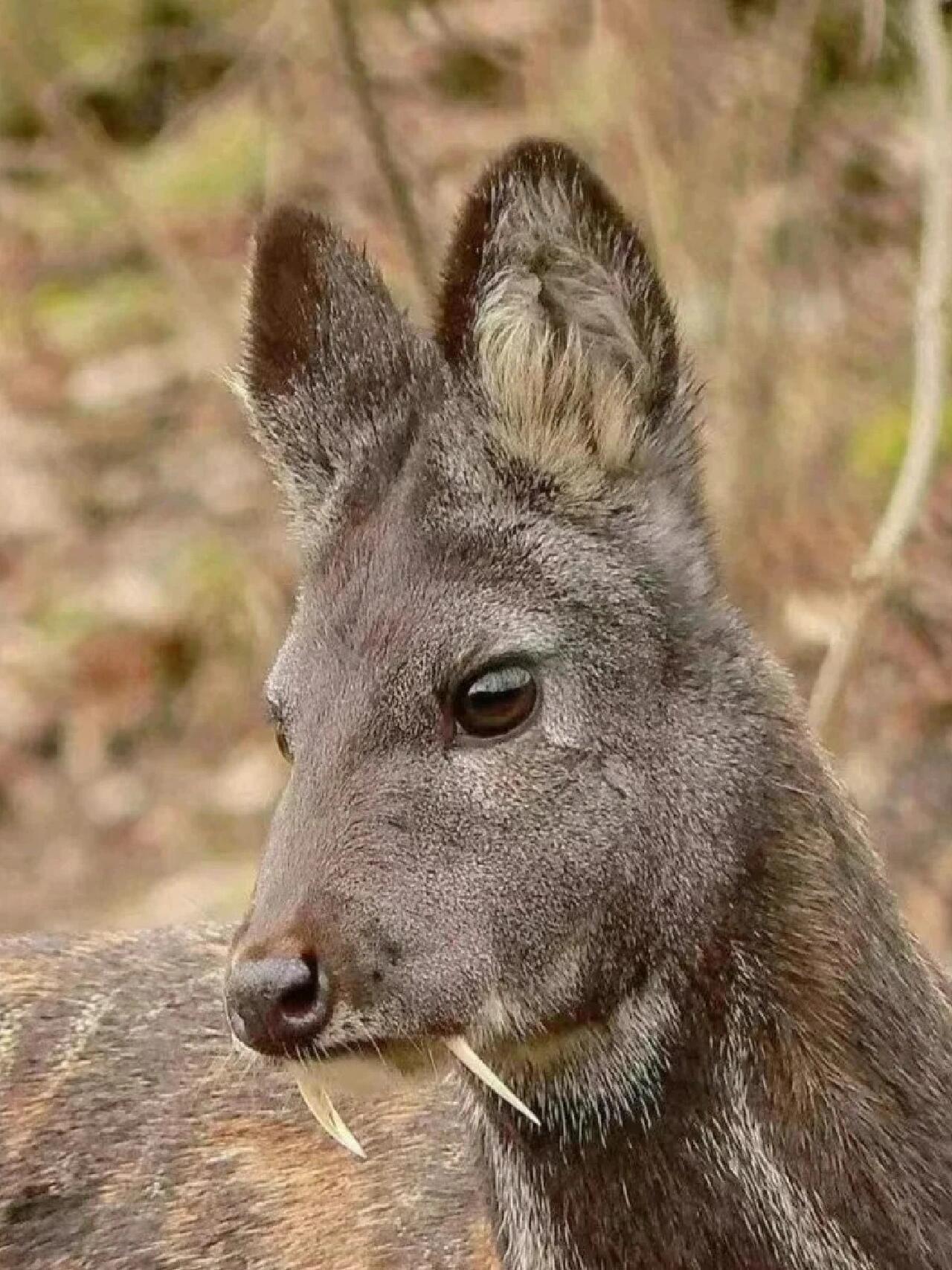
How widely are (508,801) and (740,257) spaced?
4.47 m

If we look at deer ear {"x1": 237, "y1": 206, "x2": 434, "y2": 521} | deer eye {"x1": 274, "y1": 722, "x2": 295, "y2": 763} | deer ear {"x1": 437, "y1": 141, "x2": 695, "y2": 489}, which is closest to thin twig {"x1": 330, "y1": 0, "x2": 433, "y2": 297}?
deer ear {"x1": 237, "y1": 206, "x2": 434, "y2": 521}

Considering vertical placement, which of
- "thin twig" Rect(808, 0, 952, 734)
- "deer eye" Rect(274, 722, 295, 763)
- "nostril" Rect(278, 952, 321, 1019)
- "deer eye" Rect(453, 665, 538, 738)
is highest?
"thin twig" Rect(808, 0, 952, 734)

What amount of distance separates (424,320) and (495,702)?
4.09m

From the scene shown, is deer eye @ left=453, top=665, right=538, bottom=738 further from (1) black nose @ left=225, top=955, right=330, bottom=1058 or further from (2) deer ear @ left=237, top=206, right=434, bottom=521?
(2) deer ear @ left=237, top=206, right=434, bottom=521

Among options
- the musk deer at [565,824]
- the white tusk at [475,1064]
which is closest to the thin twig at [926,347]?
the musk deer at [565,824]

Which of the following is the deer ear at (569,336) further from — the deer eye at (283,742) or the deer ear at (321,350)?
the deer eye at (283,742)

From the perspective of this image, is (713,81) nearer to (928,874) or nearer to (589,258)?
(928,874)

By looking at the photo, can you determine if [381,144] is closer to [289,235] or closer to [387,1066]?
[289,235]

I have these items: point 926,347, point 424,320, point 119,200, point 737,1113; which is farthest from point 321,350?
point 119,200

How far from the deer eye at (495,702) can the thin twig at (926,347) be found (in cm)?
211

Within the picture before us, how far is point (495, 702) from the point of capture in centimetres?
384

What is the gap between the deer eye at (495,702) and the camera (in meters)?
3.83

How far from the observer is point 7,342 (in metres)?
13.4

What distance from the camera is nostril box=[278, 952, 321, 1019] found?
355 cm
